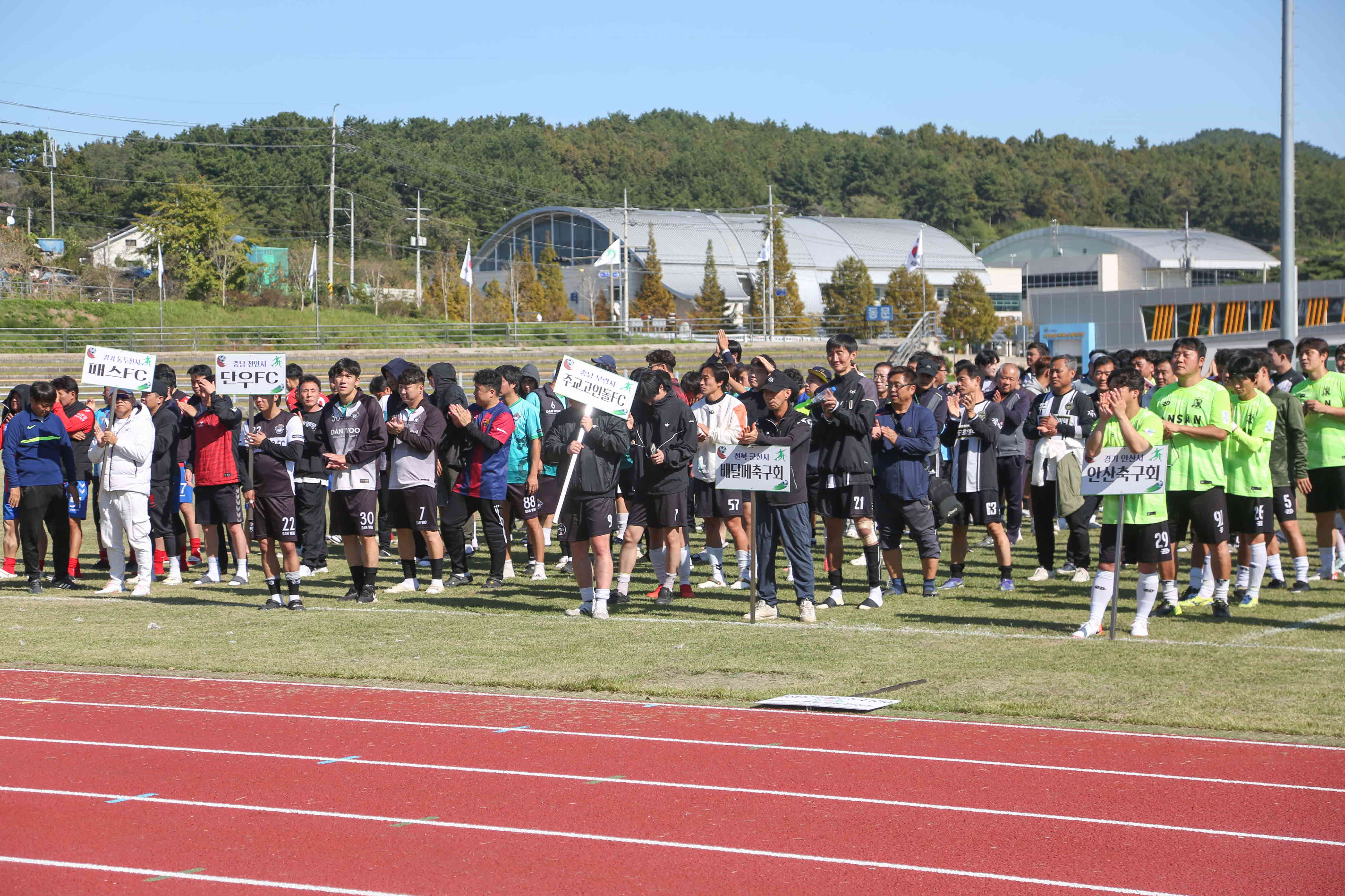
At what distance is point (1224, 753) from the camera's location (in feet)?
21.8

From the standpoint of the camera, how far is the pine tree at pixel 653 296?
71.0 meters

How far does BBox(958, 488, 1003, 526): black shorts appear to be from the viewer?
12062 millimetres

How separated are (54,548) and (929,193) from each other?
128496 millimetres

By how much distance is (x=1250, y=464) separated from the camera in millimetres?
10484

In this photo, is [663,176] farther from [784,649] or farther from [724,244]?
[784,649]

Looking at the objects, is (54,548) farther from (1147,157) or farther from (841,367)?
(1147,157)

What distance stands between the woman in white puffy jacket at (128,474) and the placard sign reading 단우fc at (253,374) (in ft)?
3.49

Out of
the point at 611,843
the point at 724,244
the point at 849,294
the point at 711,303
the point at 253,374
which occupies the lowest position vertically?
the point at 611,843

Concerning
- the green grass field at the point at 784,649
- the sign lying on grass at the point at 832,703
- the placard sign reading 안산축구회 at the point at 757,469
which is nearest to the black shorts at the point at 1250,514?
the green grass field at the point at 784,649

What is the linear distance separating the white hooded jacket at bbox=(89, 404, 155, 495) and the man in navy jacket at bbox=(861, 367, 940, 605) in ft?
22.6

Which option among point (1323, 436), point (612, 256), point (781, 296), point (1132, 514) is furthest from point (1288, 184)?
point (781, 296)

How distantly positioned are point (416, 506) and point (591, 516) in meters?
2.37

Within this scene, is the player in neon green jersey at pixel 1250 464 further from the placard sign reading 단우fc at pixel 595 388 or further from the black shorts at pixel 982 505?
the placard sign reading 단우fc at pixel 595 388

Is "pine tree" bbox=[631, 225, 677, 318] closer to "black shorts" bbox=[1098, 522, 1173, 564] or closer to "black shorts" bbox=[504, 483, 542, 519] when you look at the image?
"black shorts" bbox=[504, 483, 542, 519]
